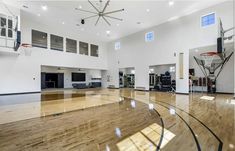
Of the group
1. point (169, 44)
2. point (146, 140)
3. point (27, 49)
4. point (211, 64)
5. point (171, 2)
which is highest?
point (171, 2)

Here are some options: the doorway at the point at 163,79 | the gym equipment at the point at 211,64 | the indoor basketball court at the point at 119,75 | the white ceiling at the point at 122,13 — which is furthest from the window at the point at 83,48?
the gym equipment at the point at 211,64

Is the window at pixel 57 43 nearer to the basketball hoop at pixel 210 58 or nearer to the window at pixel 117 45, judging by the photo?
the window at pixel 117 45

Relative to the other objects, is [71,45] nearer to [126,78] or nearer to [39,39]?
[39,39]

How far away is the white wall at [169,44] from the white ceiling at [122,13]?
524 mm

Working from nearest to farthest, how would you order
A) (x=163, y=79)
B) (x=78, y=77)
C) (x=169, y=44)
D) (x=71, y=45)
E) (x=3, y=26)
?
(x=3, y=26) < (x=169, y=44) < (x=163, y=79) < (x=71, y=45) < (x=78, y=77)

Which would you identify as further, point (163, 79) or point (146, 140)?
point (163, 79)

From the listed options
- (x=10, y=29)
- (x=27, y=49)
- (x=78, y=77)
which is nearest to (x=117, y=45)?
(x=78, y=77)

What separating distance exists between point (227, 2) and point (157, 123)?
27.3ft

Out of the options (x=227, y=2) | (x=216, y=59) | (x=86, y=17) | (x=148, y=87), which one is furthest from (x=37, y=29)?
(x=216, y=59)

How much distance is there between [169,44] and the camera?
32.9ft

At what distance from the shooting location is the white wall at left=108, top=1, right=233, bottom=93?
7961 millimetres

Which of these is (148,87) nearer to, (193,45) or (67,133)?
(193,45)

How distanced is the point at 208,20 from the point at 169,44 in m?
2.65

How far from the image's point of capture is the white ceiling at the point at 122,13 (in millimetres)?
7566
